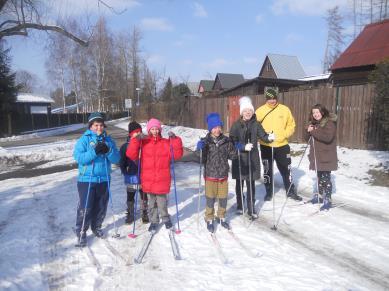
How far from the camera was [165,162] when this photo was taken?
208 inches

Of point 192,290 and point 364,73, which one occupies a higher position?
point 364,73

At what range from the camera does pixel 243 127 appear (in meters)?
6.09

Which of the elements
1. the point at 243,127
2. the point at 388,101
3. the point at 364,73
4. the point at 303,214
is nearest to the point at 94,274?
the point at 243,127

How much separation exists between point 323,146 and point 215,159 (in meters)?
2.27

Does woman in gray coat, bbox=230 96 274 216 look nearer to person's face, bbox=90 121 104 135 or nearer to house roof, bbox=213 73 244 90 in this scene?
person's face, bbox=90 121 104 135

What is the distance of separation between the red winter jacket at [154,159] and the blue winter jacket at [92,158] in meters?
0.29

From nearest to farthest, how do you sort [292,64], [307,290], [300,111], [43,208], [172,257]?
[307,290] < [172,257] < [43,208] < [300,111] < [292,64]

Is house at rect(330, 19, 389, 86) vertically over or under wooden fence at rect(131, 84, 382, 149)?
over

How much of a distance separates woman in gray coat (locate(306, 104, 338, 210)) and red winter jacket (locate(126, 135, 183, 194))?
270 cm

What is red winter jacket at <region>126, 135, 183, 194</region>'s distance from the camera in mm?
5203

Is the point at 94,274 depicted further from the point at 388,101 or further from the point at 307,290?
the point at 388,101

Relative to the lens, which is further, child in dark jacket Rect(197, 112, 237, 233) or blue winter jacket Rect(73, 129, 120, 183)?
child in dark jacket Rect(197, 112, 237, 233)

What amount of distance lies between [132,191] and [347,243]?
3.40m

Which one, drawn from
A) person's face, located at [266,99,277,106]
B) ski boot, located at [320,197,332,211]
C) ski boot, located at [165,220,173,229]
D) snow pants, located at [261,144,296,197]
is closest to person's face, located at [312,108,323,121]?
person's face, located at [266,99,277,106]
